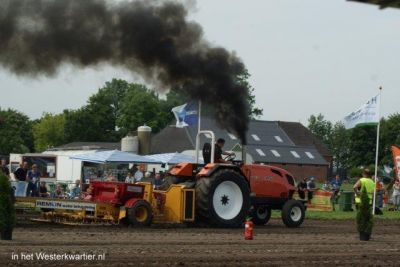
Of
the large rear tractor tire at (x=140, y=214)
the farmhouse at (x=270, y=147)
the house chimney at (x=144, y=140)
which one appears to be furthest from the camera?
the farmhouse at (x=270, y=147)

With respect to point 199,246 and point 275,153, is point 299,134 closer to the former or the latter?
point 275,153

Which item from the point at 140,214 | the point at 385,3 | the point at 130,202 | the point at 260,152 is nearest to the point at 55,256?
the point at 130,202

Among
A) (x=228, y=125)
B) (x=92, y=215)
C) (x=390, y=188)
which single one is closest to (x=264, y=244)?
(x=92, y=215)

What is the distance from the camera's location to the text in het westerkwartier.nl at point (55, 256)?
36.3 ft

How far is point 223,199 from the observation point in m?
18.8

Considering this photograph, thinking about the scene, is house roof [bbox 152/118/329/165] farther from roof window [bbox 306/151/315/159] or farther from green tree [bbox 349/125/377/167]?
green tree [bbox 349/125/377/167]

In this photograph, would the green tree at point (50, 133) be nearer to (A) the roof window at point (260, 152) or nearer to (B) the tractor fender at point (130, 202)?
(A) the roof window at point (260, 152)

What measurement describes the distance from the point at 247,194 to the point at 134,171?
40.1ft

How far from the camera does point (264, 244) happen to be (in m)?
14.8

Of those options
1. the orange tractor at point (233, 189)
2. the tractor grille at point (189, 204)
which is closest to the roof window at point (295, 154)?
the orange tractor at point (233, 189)

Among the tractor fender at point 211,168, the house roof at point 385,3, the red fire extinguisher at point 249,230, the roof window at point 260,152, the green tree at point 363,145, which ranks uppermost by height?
the green tree at point 363,145

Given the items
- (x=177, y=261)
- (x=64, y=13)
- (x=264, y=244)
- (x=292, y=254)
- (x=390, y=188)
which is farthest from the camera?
(x=390, y=188)

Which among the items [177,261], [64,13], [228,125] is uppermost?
[64,13]

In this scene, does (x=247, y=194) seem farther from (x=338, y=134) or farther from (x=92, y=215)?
(x=338, y=134)
